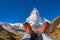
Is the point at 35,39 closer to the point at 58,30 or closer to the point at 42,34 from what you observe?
the point at 42,34

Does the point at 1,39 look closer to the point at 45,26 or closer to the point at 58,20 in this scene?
the point at 58,20

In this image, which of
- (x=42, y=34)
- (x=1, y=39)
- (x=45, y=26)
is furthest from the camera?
(x=1, y=39)

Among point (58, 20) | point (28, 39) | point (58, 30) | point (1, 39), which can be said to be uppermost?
point (58, 20)

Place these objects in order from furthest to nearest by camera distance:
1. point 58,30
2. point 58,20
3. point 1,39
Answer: point 58,20 < point 58,30 < point 1,39

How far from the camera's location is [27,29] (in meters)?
7.77

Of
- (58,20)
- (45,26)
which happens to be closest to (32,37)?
(45,26)

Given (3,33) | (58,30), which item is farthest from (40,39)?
(3,33)

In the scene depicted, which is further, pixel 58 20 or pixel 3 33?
pixel 58 20

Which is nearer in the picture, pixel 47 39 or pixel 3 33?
pixel 47 39

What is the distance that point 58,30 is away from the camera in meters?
31.6

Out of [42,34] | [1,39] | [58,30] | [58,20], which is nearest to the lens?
[42,34]

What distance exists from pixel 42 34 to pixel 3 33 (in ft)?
84.7

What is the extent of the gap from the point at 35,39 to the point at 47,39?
49 cm

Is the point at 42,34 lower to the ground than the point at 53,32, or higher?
lower
